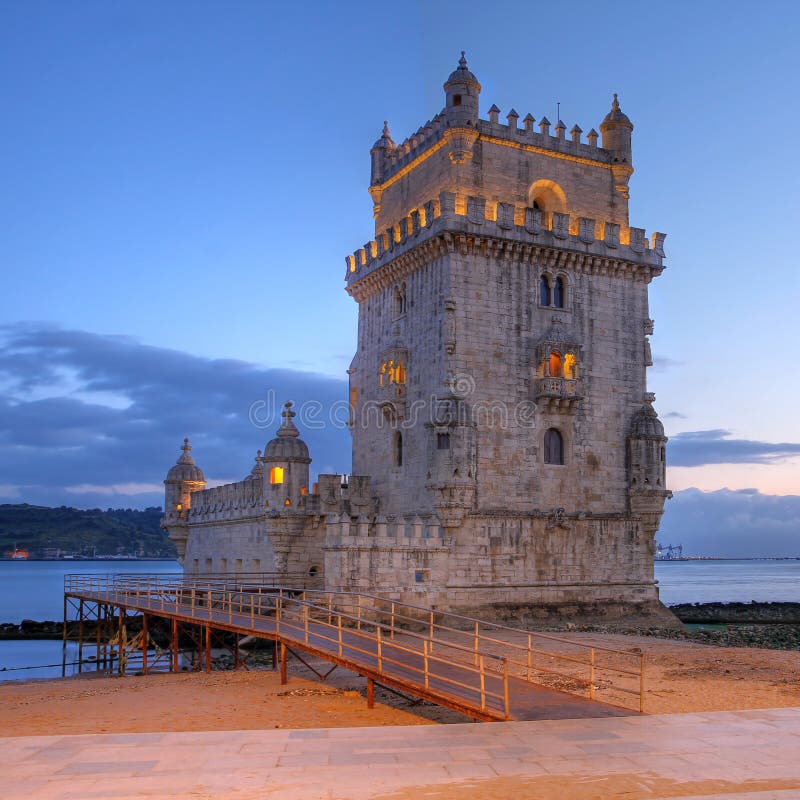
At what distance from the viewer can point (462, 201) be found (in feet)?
105

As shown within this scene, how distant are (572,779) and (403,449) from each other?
895 inches

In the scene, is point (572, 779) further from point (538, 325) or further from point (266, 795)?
point (538, 325)

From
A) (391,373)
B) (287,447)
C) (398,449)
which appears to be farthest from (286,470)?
(391,373)

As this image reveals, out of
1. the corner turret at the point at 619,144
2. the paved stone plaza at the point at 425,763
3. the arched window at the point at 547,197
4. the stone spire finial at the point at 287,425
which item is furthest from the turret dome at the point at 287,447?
the paved stone plaza at the point at 425,763

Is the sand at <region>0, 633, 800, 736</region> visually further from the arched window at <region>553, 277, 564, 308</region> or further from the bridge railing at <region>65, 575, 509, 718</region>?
the arched window at <region>553, 277, 564, 308</region>

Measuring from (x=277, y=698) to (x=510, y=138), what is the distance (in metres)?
22.3

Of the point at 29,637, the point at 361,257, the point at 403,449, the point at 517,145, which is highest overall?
the point at 517,145

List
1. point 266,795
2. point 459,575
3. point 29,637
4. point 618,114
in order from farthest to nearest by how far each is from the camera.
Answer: point 29,637, point 618,114, point 459,575, point 266,795

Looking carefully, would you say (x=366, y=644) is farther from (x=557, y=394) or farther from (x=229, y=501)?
(x=229, y=501)

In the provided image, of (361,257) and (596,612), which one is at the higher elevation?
(361,257)

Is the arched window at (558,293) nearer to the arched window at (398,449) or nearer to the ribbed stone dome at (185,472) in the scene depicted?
the arched window at (398,449)

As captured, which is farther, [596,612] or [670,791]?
[596,612]

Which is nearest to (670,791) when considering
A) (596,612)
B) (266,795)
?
(266,795)

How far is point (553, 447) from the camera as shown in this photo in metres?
32.9
